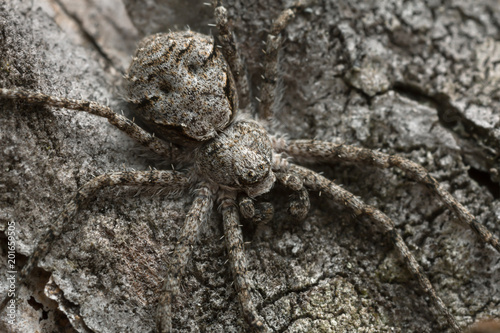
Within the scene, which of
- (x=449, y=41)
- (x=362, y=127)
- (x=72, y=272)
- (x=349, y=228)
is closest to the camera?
(x=72, y=272)

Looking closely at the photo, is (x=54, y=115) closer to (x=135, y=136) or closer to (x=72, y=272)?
(x=135, y=136)

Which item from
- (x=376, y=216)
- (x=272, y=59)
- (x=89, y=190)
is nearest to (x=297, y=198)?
(x=376, y=216)

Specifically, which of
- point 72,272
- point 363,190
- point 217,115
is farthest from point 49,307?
point 363,190

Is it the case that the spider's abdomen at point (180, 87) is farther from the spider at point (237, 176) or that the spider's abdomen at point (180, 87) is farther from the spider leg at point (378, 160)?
the spider leg at point (378, 160)

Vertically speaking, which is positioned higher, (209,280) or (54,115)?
(54,115)

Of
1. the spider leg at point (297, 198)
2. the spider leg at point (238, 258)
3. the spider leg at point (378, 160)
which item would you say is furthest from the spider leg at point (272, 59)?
the spider leg at point (238, 258)

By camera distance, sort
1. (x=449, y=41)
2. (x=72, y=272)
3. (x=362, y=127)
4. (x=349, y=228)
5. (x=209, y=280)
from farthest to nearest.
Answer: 1. (x=449, y=41)
2. (x=362, y=127)
3. (x=349, y=228)
4. (x=209, y=280)
5. (x=72, y=272)
